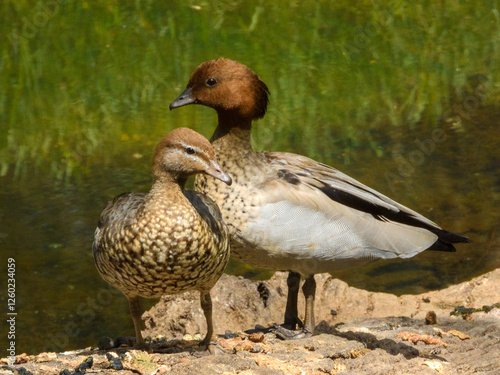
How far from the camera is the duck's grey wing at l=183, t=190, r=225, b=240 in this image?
4.86 metres

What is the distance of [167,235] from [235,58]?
265 inches

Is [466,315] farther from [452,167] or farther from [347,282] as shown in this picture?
[452,167]

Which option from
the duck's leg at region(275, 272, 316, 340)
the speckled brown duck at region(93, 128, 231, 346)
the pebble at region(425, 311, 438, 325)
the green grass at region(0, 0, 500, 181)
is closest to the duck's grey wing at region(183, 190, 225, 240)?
the speckled brown duck at region(93, 128, 231, 346)

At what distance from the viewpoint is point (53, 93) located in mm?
10391

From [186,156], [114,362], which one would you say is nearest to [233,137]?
[186,156]

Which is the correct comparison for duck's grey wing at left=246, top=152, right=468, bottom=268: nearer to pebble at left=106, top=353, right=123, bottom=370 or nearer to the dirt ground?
the dirt ground

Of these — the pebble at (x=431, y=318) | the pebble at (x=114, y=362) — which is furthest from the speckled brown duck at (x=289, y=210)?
the pebble at (x=114, y=362)

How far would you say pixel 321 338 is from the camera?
525 cm

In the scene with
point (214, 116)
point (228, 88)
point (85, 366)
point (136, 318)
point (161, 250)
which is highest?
point (228, 88)

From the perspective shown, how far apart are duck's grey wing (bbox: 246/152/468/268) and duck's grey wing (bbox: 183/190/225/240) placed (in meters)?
0.34

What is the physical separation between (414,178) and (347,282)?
191cm

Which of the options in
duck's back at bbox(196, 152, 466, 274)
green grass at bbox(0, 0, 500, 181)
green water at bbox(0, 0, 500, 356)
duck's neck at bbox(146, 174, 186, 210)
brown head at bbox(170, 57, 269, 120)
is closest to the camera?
duck's neck at bbox(146, 174, 186, 210)

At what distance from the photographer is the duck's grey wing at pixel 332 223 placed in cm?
548

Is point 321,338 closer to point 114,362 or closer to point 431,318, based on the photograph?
point 431,318
